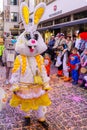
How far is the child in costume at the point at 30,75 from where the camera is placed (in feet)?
14.1

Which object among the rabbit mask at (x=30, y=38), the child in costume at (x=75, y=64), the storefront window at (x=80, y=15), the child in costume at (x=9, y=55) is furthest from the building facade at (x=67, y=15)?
the rabbit mask at (x=30, y=38)

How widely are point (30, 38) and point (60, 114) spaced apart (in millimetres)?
1673

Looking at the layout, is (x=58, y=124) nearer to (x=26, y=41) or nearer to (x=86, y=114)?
(x=86, y=114)

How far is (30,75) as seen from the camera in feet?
14.2

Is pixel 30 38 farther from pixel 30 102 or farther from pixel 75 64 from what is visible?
pixel 75 64

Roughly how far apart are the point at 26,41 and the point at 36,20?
0.42 m

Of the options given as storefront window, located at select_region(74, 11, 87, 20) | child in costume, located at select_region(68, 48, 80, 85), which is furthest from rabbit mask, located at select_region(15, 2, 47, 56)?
storefront window, located at select_region(74, 11, 87, 20)

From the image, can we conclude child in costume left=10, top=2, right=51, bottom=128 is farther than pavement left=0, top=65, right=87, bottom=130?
No

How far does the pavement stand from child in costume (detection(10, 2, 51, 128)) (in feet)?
1.11

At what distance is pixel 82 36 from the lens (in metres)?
8.50

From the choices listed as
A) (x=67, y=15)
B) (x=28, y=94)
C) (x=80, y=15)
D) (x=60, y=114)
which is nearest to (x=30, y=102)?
(x=28, y=94)

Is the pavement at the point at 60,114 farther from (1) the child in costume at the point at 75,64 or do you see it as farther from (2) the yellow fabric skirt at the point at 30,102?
(1) the child in costume at the point at 75,64

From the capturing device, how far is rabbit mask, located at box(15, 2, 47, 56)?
434cm

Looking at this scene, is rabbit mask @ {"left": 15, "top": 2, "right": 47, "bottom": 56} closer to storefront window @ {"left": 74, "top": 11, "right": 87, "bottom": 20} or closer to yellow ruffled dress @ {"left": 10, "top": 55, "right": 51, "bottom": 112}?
yellow ruffled dress @ {"left": 10, "top": 55, "right": 51, "bottom": 112}
